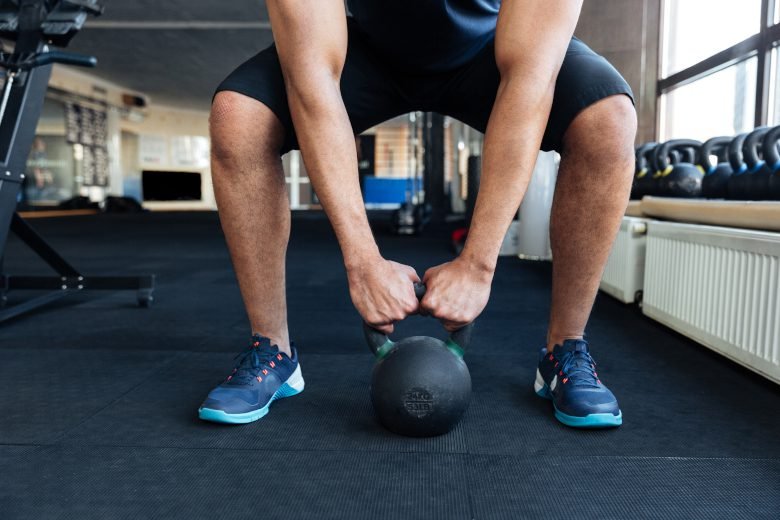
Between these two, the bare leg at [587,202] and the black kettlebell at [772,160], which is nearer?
the bare leg at [587,202]

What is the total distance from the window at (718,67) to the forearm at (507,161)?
2.46 meters

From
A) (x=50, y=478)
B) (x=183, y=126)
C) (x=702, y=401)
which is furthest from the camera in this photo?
(x=183, y=126)

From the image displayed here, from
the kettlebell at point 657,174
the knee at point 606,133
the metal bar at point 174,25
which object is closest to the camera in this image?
the knee at point 606,133

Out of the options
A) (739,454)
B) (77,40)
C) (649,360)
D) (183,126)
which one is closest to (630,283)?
(649,360)

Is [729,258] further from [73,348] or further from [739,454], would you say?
[73,348]

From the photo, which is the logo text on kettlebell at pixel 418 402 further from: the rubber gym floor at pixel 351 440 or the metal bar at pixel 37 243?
the metal bar at pixel 37 243

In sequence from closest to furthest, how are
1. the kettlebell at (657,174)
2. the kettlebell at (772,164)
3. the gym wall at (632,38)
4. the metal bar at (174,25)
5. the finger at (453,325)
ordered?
the finger at (453,325)
the kettlebell at (772,164)
the kettlebell at (657,174)
the gym wall at (632,38)
the metal bar at (174,25)

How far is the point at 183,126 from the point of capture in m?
13.0

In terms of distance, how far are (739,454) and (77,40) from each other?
351 inches

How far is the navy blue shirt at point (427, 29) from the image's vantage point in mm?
977

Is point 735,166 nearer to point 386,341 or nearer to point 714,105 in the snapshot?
point 386,341

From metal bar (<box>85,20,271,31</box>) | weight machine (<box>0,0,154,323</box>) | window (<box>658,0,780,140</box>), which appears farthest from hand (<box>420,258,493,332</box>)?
metal bar (<box>85,20,271,31</box>)

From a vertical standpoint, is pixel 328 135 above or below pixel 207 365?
above

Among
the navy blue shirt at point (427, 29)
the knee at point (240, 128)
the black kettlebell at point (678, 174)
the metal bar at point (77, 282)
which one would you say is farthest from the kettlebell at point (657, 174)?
the metal bar at point (77, 282)
